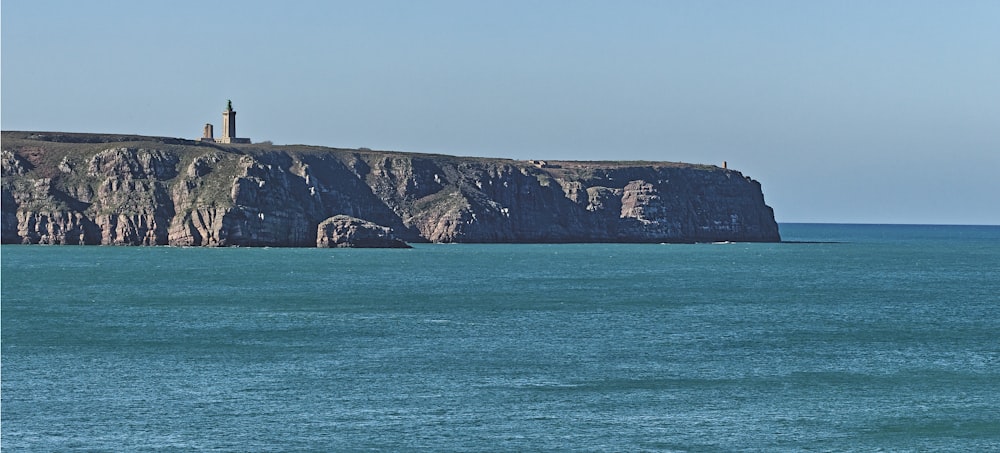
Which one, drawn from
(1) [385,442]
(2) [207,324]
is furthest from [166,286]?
(1) [385,442]

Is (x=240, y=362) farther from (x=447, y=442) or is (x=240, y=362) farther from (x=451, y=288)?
(x=451, y=288)

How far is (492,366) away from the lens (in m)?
68.9

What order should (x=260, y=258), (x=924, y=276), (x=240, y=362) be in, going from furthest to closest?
(x=260, y=258) < (x=924, y=276) < (x=240, y=362)

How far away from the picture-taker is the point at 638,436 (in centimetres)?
5184

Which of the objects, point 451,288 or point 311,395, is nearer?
point 311,395

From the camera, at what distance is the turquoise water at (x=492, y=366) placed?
172 ft

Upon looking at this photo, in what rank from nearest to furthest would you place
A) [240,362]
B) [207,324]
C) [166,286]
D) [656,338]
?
[240,362] → [656,338] → [207,324] → [166,286]

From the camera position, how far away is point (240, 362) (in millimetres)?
69688

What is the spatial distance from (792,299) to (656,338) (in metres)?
37.6

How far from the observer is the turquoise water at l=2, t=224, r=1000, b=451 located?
5228 centimetres

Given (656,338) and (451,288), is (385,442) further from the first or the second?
(451,288)

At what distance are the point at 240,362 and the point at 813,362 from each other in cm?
2888

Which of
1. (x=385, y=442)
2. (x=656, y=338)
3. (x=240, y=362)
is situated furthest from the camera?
(x=656, y=338)

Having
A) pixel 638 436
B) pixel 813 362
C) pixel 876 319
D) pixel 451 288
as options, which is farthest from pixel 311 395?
pixel 451 288
